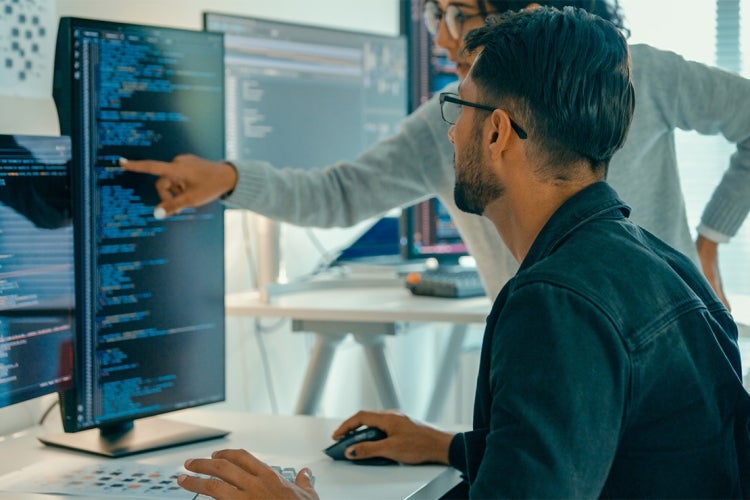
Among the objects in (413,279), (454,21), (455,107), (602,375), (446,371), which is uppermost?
(454,21)

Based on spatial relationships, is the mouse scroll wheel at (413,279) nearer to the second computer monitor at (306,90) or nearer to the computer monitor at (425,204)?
the computer monitor at (425,204)

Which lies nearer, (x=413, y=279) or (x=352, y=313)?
(x=352, y=313)

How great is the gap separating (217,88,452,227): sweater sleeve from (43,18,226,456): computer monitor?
250 millimetres

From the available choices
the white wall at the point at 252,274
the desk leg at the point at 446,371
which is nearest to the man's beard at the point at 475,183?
the white wall at the point at 252,274

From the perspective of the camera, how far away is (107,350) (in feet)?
4.98

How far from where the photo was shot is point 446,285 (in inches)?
97.0

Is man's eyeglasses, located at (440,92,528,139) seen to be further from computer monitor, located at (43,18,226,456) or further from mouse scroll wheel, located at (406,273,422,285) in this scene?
mouse scroll wheel, located at (406,273,422,285)

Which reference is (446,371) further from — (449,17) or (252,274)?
(449,17)

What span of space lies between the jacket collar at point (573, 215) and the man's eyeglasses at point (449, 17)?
736 mm

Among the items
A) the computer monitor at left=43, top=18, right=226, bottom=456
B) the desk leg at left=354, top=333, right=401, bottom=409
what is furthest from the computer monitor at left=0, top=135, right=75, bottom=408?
the desk leg at left=354, top=333, right=401, bottom=409

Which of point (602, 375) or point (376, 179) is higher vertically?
point (376, 179)

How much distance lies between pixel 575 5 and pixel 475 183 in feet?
2.09

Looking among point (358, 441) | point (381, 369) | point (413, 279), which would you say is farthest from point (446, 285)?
point (358, 441)

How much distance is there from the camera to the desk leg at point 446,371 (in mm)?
2824
